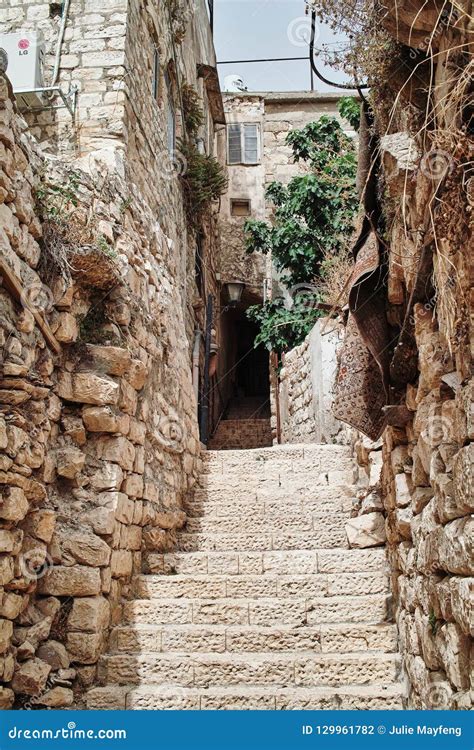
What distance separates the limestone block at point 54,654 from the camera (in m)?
3.48

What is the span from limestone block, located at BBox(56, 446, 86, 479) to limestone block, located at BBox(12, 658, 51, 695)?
1.05 metres

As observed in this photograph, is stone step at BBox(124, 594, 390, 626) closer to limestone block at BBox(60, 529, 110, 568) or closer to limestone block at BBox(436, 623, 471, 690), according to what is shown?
limestone block at BBox(60, 529, 110, 568)

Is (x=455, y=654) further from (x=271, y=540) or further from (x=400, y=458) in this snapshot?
(x=271, y=540)

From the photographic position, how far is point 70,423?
4039mm

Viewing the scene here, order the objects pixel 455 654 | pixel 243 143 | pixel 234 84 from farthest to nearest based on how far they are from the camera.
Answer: pixel 234 84 < pixel 243 143 < pixel 455 654

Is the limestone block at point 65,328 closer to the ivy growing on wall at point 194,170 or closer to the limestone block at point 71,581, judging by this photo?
the limestone block at point 71,581

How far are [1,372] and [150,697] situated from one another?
1.90 meters

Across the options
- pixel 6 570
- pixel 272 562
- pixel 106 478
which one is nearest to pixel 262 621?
pixel 272 562

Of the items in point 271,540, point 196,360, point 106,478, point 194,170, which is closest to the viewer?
point 106,478

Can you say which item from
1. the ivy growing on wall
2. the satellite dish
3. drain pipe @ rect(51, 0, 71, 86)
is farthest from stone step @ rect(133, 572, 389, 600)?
the satellite dish

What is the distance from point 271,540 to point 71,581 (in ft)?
5.65

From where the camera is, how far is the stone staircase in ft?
11.5

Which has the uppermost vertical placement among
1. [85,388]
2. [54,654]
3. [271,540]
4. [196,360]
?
[196,360]

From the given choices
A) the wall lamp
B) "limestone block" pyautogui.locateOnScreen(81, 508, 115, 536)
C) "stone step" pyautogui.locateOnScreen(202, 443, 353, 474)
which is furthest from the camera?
the wall lamp
